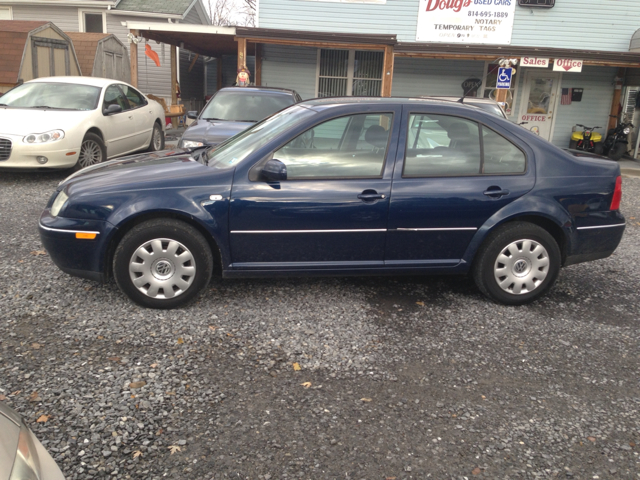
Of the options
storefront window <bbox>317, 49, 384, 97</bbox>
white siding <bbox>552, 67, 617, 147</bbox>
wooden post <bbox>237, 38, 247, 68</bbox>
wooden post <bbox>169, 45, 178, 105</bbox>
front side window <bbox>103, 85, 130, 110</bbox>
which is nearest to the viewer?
front side window <bbox>103, 85, 130, 110</bbox>

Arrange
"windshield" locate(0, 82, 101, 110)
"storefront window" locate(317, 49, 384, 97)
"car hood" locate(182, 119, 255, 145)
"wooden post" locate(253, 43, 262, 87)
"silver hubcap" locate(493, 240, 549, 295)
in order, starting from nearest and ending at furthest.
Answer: "silver hubcap" locate(493, 240, 549, 295) < "car hood" locate(182, 119, 255, 145) < "windshield" locate(0, 82, 101, 110) < "wooden post" locate(253, 43, 262, 87) < "storefront window" locate(317, 49, 384, 97)

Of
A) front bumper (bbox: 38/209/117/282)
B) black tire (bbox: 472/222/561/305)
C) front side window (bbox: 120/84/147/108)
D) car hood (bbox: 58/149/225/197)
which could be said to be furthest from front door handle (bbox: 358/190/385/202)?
front side window (bbox: 120/84/147/108)

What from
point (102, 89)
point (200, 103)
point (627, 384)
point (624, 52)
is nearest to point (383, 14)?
point (624, 52)

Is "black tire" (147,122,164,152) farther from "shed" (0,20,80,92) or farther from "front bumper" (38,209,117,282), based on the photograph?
"front bumper" (38,209,117,282)

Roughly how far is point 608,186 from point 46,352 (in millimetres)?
4358

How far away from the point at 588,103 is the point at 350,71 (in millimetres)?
7150

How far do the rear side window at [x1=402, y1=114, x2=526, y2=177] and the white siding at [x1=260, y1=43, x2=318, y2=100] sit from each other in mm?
12371

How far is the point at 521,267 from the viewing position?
4.47m

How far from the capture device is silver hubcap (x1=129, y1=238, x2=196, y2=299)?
404 cm

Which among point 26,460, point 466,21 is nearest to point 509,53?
point 466,21

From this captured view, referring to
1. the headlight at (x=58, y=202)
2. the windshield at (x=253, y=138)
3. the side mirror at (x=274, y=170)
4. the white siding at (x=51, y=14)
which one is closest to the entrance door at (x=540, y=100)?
the windshield at (x=253, y=138)

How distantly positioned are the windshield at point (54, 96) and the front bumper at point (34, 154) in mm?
1199

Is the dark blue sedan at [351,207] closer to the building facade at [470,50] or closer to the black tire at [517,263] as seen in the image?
the black tire at [517,263]

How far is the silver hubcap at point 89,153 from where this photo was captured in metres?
8.90
